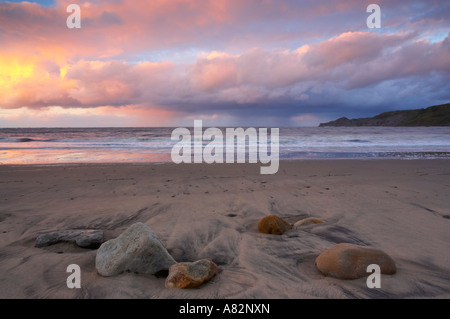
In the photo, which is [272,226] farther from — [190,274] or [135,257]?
[135,257]

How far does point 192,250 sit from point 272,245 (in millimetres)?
974

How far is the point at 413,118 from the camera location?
100312 millimetres

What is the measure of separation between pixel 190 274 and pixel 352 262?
4.92 feet

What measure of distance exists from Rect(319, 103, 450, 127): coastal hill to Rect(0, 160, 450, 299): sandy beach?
10375 centimetres

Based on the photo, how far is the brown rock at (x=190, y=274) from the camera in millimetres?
2170

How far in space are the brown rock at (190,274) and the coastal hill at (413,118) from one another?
107962 mm

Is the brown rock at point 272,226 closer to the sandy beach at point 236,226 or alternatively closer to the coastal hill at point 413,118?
the sandy beach at point 236,226

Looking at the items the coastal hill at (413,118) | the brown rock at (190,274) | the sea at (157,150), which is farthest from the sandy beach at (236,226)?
the coastal hill at (413,118)

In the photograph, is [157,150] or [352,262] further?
[157,150]

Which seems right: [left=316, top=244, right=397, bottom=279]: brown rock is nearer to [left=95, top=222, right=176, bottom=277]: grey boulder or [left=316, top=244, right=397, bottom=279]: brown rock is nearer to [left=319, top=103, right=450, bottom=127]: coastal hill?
[left=95, top=222, right=176, bottom=277]: grey boulder

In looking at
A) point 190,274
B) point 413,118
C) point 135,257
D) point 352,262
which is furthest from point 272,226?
point 413,118

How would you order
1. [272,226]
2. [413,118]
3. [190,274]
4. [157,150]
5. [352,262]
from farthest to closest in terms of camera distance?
[413,118] < [157,150] < [272,226] < [352,262] < [190,274]

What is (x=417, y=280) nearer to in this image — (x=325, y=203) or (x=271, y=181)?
(x=325, y=203)

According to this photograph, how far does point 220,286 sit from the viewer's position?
7.30ft
